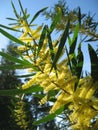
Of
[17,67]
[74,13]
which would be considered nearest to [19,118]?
[74,13]

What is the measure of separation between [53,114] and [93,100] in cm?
22

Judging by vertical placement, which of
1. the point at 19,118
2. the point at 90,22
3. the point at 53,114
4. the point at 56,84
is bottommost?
the point at 19,118

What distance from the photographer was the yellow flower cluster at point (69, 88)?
1.46 meters

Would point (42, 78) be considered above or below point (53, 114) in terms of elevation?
above

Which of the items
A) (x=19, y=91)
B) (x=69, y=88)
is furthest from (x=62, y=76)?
(x=19, y=91)

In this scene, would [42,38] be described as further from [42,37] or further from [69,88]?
[69,88]

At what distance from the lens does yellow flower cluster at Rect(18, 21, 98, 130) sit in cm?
146

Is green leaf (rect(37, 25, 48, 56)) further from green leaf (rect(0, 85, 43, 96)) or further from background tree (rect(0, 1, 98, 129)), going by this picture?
green leaf (rect(0, 85, 43, 96))

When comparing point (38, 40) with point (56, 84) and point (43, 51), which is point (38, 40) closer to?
point (43, 51)

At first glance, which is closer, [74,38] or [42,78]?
[42,78]

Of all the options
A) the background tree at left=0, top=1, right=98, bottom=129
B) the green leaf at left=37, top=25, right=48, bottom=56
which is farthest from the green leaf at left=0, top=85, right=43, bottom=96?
the green leaf at left=37, top=25, right=48, bottom=56

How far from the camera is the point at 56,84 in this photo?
158cm

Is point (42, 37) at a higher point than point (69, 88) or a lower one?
higher

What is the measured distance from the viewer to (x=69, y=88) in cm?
155
